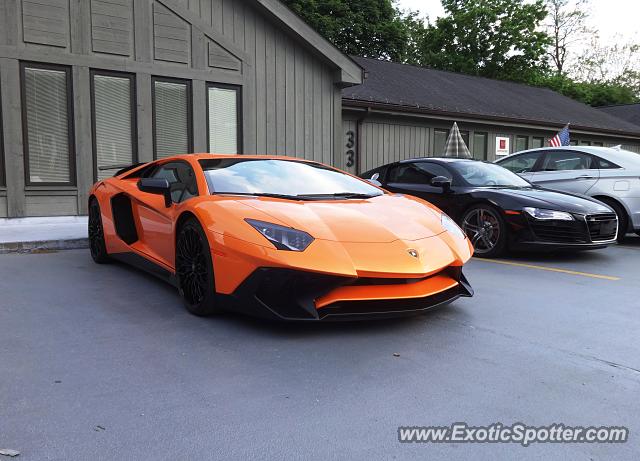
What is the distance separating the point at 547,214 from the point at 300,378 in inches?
170

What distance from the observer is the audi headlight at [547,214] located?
593 centimetres

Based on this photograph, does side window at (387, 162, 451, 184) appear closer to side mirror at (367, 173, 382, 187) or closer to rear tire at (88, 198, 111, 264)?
side mirror at (367, 173, 382, 187)

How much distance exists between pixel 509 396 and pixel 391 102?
39.8 ft

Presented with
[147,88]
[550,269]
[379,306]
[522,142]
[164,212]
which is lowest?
[550,269]

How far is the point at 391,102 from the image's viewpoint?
1385 centimetres

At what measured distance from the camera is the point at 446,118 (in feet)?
50.3

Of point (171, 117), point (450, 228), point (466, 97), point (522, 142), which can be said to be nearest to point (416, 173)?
point (450, 228)

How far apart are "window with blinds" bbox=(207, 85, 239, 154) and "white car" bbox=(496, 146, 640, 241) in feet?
16.2

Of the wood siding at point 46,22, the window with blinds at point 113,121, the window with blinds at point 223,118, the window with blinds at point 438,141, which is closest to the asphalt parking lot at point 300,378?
the window with blinds at point 113,121

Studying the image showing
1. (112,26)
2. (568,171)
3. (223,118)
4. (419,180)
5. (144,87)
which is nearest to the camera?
→ (419,180)

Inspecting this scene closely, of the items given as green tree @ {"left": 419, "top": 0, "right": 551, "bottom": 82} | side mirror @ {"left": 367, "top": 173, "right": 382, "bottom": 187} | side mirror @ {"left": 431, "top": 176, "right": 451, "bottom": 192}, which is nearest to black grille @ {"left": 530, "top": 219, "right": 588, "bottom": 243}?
side mirror @ {"left": 431, "top": 176, "right": 451, "bottom": 192}

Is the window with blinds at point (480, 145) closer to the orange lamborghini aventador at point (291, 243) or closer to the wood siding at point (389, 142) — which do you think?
the wood siding at point (389, 142)

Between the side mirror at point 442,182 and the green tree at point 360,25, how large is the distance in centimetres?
2378

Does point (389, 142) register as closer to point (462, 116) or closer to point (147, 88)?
point (462, 116)
